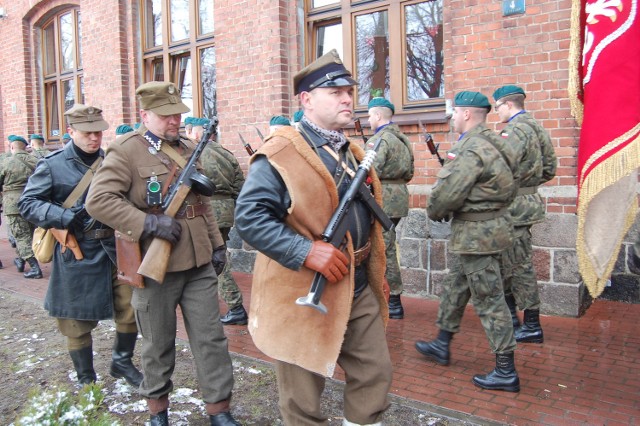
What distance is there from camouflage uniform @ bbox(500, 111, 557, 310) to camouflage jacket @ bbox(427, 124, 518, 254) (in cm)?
92

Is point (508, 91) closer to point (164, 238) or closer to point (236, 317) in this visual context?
point (236, 317)

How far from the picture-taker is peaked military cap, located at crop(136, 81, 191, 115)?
11.8 feet

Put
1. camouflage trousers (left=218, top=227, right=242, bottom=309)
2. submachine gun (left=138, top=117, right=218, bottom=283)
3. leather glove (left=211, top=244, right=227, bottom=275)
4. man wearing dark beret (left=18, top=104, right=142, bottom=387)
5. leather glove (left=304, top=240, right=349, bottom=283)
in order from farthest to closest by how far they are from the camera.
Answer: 1. camouflage trousers (left=218, top=227, right=242, bottom=309)
2. man wearing dark beret (left=18, top=104, right=142, bottom=387)
3. leather glove (left=211, top=244, right=227, bottom=275)
4. submachine gun (left=138, top=117, right=218, bottom=283)
5. leather glove (left=304, top=240, right=349, bottom=283)

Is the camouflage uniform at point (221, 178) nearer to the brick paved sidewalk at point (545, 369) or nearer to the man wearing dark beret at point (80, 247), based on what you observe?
the brick paved sidewalk at point (545, 369)

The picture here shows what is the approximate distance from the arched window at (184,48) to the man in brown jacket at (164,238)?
5831 millimetres

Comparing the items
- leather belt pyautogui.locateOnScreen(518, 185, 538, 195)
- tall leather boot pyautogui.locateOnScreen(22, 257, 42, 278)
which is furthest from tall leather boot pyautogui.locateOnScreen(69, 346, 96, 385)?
tall leather boot pyautogui.locateOnScreen(22, 257, 42, 278)

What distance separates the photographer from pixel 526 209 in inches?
207

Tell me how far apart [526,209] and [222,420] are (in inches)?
129

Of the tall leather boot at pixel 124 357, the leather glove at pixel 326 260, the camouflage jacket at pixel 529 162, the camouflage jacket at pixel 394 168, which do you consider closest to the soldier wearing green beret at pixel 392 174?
the camouflage jacket at pixel 394 168

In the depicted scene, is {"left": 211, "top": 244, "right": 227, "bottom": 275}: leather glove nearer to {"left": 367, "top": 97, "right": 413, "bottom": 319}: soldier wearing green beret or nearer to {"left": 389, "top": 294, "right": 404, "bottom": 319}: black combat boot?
{"left": 367, "top": 97, "right": 413, "bottom": 319}: soldier wearing green beret

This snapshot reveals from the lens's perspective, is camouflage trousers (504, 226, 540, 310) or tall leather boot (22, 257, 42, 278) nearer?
camouflage trousers (504, 226, 540, 310)

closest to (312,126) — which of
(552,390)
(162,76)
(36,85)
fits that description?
(552,390)

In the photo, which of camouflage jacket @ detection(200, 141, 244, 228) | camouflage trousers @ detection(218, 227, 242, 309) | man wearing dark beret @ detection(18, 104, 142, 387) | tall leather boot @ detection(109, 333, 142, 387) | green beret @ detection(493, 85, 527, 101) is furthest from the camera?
camouflage jacket @ detection(200, 141, 244, 228)

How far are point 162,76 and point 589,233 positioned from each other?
8.74 meters
